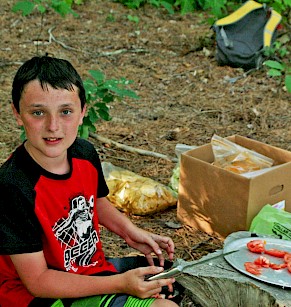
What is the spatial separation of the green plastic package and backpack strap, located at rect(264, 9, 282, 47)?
3543mm

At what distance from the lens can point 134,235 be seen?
7.47 ft

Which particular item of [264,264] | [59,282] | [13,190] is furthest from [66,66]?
[264,264]

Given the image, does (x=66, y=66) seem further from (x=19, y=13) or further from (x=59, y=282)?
(x=19, y=13)

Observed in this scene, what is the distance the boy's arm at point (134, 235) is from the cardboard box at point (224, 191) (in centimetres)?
78

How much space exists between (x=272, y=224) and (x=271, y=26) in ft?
12.8

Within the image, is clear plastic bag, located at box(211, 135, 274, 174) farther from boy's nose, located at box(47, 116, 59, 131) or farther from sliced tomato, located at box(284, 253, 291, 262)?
boy's nose, located at box(47, 116, 59, 131)

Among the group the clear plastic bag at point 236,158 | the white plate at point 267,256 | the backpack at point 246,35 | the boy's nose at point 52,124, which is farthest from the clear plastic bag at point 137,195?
the backpack at point 246,35

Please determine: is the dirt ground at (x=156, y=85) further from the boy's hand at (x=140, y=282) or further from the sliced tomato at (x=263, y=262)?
the boy's hand at (x=140, y=282)

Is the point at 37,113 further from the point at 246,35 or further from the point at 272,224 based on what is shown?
the point at 246,35

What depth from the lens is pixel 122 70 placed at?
243 inches

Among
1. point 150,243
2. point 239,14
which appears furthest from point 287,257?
point 239,14

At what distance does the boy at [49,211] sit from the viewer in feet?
5.99

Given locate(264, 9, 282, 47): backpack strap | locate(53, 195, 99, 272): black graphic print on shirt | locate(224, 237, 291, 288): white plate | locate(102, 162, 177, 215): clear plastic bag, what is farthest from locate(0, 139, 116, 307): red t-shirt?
locate(264, 9, 282, 47): backpack strap

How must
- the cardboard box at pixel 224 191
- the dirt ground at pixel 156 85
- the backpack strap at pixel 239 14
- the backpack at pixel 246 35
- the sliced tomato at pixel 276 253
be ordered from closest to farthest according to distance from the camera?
the sliced tomato at pixel 276 253
the cardboard box at pixel 224 191
the dirt ground at pixel 156 85
the backpack at pixel 246 35
the backpack strap at pixel 239 14
